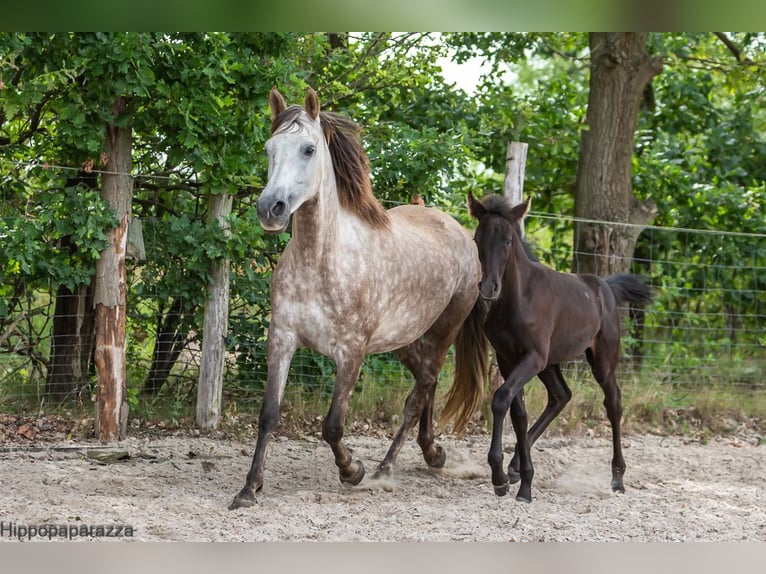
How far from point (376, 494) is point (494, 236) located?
1728 millimetres

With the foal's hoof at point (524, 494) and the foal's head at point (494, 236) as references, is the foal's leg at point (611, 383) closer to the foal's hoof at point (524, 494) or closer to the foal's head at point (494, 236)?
the foal's hoof at point (524, 494)

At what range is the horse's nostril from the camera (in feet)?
15.2

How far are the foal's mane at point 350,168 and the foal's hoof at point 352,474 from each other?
1.47 m

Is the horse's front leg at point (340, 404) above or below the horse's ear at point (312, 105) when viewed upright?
below

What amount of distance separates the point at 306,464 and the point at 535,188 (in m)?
5.11

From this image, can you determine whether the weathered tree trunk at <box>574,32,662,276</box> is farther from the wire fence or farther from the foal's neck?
the foal's neck

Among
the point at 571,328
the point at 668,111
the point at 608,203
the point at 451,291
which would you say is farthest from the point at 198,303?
the point at 668,111

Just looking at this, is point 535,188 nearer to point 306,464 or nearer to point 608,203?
point 608,203

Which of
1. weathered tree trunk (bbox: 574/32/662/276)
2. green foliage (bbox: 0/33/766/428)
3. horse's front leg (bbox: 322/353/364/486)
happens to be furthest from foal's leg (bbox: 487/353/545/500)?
weathered tree trunk (bbox: 574/32/662/276)

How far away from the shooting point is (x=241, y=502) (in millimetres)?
4934

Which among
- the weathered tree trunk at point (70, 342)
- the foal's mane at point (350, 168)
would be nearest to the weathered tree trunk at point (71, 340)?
the weathered tree trunk at point (70, 342)

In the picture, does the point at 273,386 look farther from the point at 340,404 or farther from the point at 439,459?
the point at 439,459

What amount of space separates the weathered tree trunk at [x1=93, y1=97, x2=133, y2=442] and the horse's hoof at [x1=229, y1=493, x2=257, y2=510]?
1949 mm

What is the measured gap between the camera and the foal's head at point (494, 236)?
16.9ft
